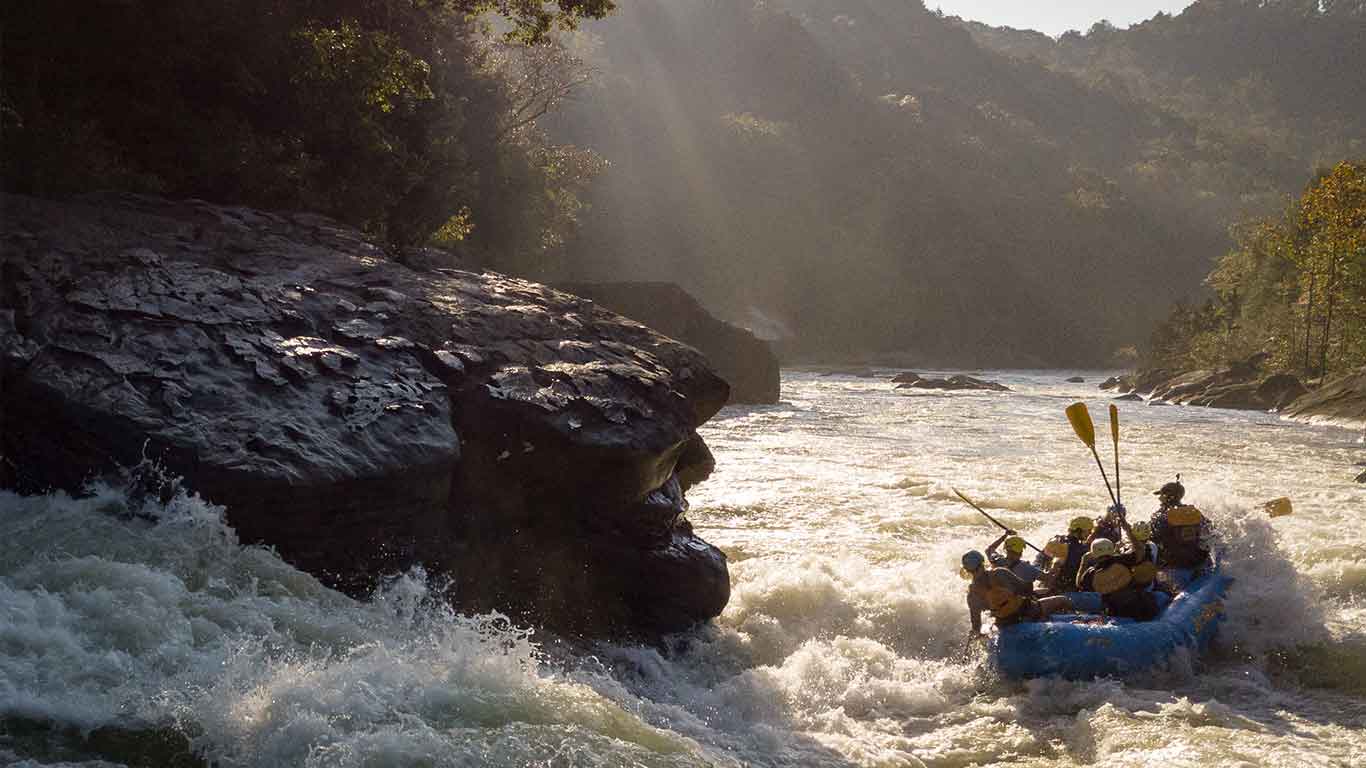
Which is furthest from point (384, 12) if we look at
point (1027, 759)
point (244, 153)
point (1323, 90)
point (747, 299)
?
point (1323, 90)

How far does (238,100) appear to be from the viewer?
1186cm

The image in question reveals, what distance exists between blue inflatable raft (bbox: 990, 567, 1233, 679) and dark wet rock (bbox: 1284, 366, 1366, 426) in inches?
770

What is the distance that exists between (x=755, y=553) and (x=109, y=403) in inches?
253

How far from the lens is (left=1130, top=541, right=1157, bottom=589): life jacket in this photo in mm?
8477

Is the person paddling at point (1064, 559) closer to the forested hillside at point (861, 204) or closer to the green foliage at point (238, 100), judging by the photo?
the green foliage at point (238, 100)

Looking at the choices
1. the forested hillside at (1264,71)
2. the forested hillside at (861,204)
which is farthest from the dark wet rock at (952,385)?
the forested hillside at (1264,71)

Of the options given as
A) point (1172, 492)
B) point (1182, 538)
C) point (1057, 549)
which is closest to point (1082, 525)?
point (1057, 549)

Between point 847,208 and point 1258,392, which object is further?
point 847,208

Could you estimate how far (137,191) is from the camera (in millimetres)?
9953

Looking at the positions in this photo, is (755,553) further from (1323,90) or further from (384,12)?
(1323,90)

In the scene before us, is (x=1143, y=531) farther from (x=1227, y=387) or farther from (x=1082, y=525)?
(x=1227, y=387)

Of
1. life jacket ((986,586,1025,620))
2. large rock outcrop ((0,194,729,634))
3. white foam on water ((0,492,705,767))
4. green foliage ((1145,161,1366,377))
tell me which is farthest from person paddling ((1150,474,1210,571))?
green foliage ((1145,161,1366,377))

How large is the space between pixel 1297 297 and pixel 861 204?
183ft

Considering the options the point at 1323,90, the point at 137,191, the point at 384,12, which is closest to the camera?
the point at 137,191
